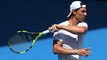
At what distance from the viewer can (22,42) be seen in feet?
15.6

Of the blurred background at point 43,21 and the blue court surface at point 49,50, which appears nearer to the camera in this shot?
the blue court surface at point 49,50

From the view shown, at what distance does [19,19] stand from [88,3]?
5.61ft

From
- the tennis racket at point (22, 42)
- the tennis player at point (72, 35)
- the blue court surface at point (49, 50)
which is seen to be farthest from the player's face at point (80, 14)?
the blue court surface at point (49, 50)

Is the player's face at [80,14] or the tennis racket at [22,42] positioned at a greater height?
the player's face at [80,14]

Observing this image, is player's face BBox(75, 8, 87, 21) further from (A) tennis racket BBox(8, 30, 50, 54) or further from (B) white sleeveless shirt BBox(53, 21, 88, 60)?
(A) tennis racket BBox(8, 30, 50, 54)

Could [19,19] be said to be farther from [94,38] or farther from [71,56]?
[71,56]

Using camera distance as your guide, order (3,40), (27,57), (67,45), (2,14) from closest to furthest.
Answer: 1. (67,45)
2. (27,57)
3. (3,40)
4. (2,14)

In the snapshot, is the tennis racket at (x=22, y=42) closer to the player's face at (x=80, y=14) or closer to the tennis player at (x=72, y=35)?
the tennis player at (x=72, y=35)

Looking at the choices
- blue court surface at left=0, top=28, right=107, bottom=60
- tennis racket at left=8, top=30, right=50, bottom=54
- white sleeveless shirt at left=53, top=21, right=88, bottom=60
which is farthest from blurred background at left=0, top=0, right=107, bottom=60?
white sleeveless shirt at left=53, top=21, right=88, bottom=60

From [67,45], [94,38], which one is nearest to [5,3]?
[94,38]

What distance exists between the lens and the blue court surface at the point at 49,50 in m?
6.82

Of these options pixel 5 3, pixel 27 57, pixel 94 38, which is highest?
pixel 5 3

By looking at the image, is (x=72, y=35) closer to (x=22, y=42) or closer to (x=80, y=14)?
(x=80, y=14)

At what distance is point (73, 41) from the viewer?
4.32 m
